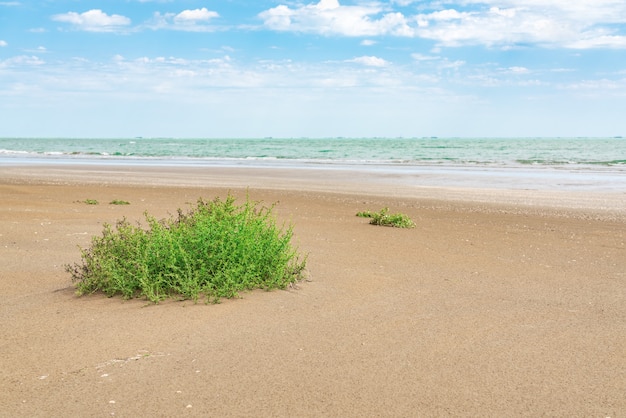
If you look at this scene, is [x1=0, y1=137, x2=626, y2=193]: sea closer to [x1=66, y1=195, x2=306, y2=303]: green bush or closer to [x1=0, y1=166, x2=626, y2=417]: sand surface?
[x1=0, y1=166, x2=626, y2=417]: sand surface

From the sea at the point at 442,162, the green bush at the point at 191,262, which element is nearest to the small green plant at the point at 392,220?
the green bush at the point at 191,262

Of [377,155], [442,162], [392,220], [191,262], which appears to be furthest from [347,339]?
[377,155]

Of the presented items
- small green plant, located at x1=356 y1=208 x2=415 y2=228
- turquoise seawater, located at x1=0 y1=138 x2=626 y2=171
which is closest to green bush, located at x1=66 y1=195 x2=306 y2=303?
small green plant, located at x1=356 y1=208 x2=415 y2=228

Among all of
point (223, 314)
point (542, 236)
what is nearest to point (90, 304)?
point (223, 314)

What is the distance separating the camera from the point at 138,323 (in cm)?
537

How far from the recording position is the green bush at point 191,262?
5.98 m

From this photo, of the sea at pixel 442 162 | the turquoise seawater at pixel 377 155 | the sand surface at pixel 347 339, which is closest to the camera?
the sand surface at pixel 347 339

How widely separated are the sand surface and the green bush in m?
0.16

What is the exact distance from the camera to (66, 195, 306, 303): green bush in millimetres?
5984

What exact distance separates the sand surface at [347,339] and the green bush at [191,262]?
159mm

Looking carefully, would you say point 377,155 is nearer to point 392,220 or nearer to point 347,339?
point 392,220

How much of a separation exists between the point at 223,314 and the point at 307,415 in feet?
6.63

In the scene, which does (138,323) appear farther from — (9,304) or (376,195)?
(376,195)

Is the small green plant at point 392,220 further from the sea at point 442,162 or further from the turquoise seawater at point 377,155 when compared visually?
the turquoise seawater at point 377,155
